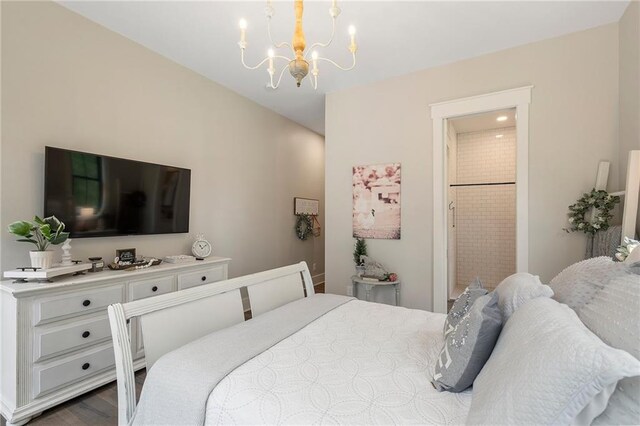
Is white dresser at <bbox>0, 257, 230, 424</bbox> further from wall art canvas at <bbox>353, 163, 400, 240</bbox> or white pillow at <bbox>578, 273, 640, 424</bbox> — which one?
white pillow at <bbox>578, 273, 640, 424</bbox>

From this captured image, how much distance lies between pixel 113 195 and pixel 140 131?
0.71m

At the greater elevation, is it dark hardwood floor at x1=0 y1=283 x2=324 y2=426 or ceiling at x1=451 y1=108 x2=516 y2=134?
ceiling at x1=451 y1=108 x2=516 y2=134

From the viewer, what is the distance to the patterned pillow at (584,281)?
1090mm

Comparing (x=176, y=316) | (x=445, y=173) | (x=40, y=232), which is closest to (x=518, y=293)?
(x=176, y=316)

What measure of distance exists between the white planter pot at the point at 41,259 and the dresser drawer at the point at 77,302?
224 mm

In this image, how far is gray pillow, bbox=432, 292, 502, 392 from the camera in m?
1.04

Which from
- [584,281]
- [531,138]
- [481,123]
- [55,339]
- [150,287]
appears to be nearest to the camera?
[584,281]

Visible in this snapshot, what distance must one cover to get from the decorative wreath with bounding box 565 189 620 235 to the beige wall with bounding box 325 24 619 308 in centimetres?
12

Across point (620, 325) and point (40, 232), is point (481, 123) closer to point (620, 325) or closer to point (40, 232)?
point (620, 325)

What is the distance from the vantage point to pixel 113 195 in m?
2.52

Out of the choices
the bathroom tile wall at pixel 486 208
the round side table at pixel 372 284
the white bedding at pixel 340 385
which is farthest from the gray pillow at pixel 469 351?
the bathroom tile wall at pixel 486 208

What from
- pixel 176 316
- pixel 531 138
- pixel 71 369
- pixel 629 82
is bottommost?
pixel 71 369

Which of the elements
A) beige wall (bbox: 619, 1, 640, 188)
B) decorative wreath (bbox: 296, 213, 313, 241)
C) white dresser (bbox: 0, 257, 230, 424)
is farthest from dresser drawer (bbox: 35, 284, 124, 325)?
beige wall (bbox: 619, 1, 640, 188)

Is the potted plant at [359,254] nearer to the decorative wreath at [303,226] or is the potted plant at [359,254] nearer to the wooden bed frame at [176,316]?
the wooden bed frame at [176,316]
